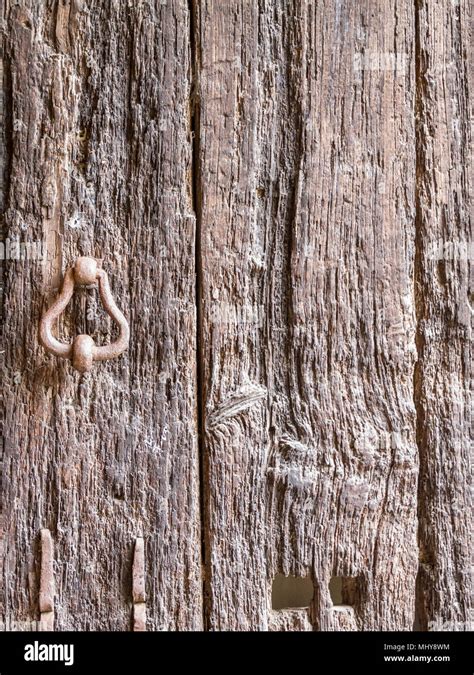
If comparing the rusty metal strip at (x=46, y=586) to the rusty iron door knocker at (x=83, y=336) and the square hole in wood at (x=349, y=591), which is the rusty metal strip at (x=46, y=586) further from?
the square hole in wood at (x=349, y=591)

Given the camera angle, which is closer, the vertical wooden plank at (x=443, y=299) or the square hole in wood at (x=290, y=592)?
the vertical wooden plank at (x=443, y=299)

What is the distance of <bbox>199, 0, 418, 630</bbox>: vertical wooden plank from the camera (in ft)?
2.39

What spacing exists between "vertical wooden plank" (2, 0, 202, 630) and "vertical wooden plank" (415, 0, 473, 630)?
29 cm

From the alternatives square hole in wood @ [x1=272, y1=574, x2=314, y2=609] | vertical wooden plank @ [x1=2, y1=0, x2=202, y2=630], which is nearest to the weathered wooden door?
vertical wooden plank @ [x1=2, y1=0, x2=202, y2=630]

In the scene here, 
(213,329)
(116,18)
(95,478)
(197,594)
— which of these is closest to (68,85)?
(116,18)

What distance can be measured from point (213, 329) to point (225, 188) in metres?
0.18

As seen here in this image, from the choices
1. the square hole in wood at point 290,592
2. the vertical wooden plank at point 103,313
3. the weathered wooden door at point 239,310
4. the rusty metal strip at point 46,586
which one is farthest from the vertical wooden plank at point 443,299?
the rusty metal strip at point 46,586

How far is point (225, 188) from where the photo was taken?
2.40ft

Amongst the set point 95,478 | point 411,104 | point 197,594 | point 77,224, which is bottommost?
point 197,594

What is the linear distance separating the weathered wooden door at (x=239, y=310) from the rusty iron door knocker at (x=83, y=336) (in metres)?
0.03

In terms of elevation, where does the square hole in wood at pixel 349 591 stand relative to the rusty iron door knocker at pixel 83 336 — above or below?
below

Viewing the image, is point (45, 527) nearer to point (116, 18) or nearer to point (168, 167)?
point (168, 167)

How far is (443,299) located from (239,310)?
26 centimetres

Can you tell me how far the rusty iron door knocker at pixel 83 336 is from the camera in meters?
0.66
